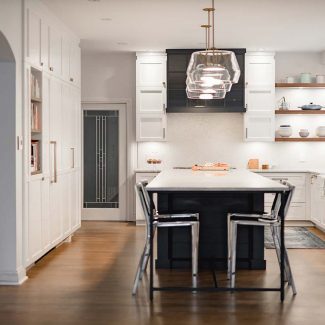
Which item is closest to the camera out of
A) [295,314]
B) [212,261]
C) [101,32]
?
[295,314]

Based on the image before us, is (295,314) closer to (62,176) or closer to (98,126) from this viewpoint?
(62,176)

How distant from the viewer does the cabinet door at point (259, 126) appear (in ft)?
30.7

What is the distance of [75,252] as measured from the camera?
700cm

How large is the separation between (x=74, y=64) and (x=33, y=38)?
204cm

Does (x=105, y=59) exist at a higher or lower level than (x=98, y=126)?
higher

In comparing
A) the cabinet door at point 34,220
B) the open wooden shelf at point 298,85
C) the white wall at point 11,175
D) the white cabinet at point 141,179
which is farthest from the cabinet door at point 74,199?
the open wooden shelf at point 298,85

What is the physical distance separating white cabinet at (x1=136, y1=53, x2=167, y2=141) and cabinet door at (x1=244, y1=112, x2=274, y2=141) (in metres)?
1.31

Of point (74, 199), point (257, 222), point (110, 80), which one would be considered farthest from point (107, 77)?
point (257, 222)

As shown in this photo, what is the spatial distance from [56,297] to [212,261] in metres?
1.64

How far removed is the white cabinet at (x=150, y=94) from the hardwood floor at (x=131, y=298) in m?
3.15

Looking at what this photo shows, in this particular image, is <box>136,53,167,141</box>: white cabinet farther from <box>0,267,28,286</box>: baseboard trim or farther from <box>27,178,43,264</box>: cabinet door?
Result: <box>0,267,28,286</box>: baseboard trim

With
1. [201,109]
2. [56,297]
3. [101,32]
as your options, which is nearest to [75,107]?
[101,32]

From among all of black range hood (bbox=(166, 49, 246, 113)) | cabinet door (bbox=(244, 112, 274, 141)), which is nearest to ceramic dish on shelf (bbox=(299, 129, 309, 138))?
cabinet door (bbox=(244, 112, 274, 141))

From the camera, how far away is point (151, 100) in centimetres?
940
